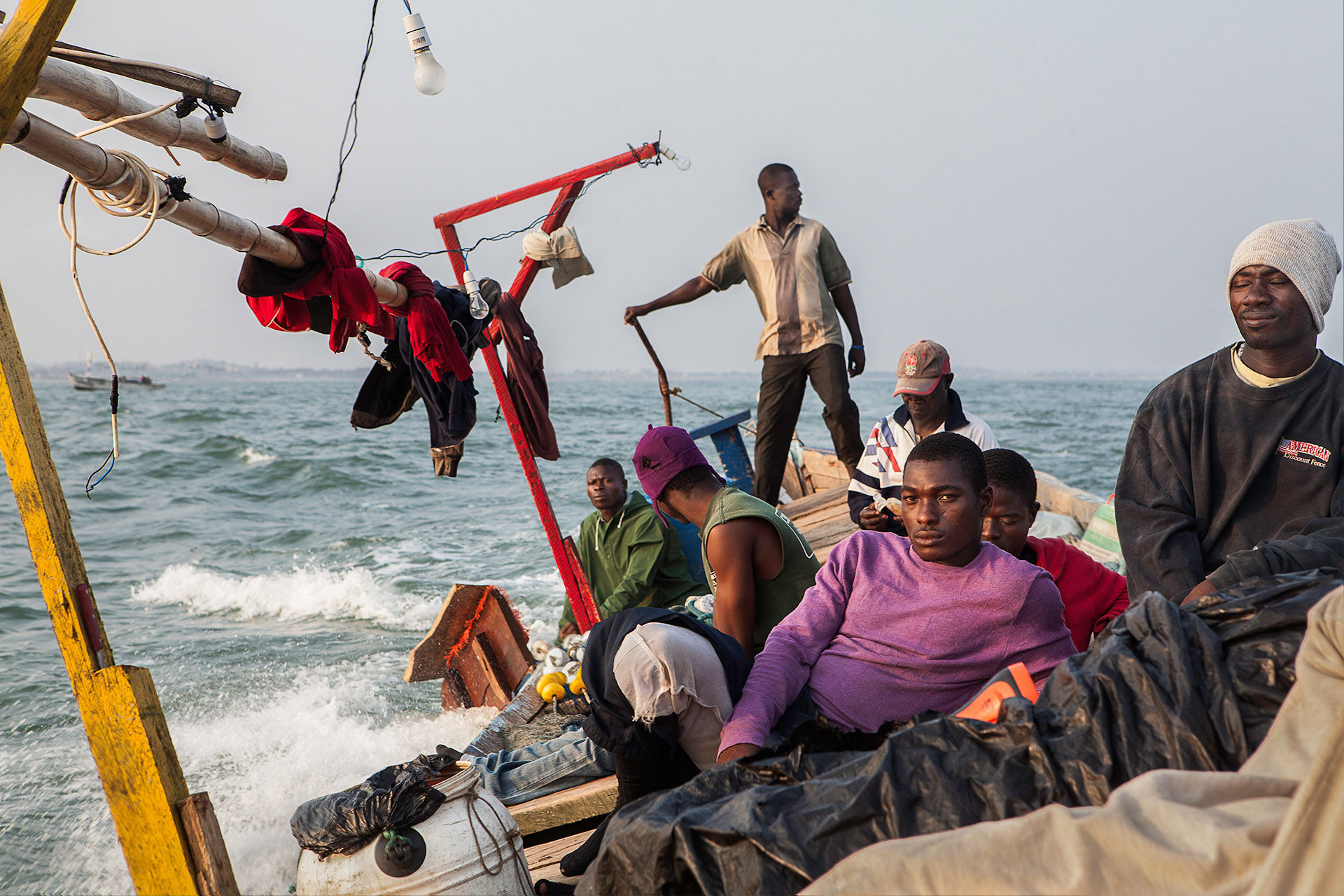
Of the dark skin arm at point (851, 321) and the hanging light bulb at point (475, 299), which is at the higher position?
the hanging light bulb at point (475, 299)

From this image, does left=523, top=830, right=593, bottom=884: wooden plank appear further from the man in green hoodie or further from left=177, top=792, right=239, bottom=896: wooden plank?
the man in green hoodie

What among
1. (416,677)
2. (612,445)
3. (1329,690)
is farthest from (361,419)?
(612,445)

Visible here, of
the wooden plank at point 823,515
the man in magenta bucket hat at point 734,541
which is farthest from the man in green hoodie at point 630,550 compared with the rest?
the wooden plank at point 823,515

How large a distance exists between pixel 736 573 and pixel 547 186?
2.81m

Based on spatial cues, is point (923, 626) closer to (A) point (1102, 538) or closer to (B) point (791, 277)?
(B) point (791, 277)

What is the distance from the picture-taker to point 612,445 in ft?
86.6

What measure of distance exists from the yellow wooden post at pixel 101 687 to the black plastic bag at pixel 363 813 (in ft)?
0.95

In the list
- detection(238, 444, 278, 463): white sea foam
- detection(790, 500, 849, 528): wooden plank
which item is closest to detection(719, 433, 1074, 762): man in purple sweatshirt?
detection(790, 500, 849, 528): wooden plank

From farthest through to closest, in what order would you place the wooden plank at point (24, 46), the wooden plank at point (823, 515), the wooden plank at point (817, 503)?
the wooden plank at point (817, 503), the wooden plank at point (823, 515), the wooden plank at point (24, 46)

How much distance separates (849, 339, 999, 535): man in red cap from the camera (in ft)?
13.9

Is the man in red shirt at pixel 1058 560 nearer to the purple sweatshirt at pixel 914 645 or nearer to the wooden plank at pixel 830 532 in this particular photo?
the purple sweatshirt at pixel 914 645

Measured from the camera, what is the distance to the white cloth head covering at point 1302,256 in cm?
252

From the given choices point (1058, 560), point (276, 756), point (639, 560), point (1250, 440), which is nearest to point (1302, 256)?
point (1250, 440)

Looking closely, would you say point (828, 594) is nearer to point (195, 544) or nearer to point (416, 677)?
point (416, 677)
